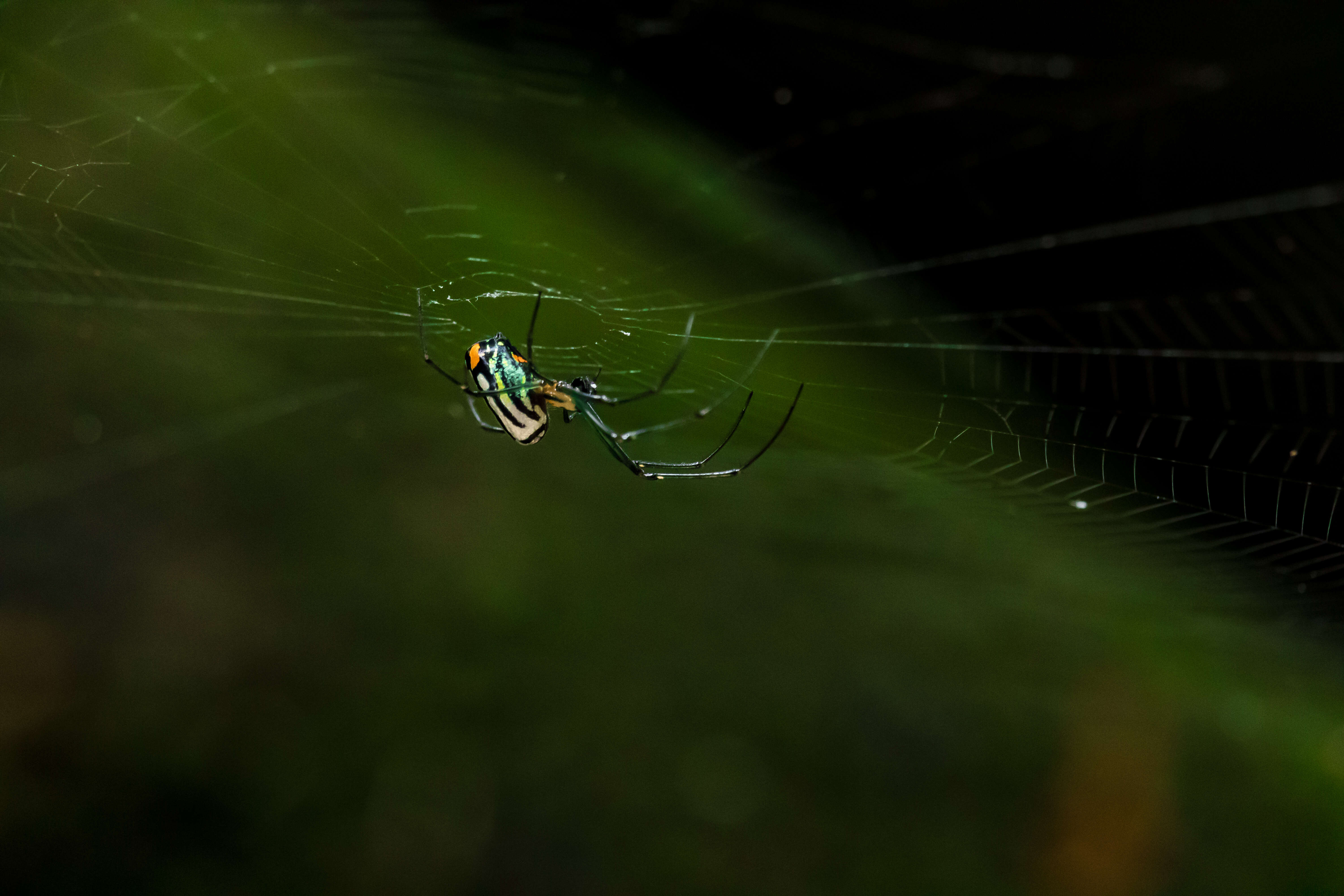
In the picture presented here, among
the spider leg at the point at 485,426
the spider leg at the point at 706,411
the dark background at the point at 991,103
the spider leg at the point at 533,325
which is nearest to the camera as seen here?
the dark background at the point at 991,103

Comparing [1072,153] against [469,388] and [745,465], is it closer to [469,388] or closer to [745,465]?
[745,465]

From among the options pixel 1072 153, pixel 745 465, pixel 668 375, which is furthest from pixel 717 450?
pixel 1072 153

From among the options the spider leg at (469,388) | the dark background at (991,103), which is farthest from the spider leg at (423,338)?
the dark background at (991,103)

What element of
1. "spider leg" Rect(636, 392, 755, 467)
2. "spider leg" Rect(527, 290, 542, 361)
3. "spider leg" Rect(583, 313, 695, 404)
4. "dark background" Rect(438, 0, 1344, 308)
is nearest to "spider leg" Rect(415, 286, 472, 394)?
"spider leg" Rect(527, 290, 542, 361)

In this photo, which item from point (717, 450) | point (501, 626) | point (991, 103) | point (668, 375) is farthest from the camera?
point (501, 626)

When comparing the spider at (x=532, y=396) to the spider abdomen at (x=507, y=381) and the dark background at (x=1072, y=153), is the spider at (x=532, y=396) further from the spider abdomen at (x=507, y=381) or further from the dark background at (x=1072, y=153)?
the dark background at (x=1072, y=153)

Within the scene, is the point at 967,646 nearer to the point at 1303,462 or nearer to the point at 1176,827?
the point at 1176,827

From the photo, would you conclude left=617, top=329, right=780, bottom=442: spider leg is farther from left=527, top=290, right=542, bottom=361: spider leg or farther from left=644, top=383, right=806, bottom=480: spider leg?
left=527, top=290, right=542, bottom=361: spider leg
